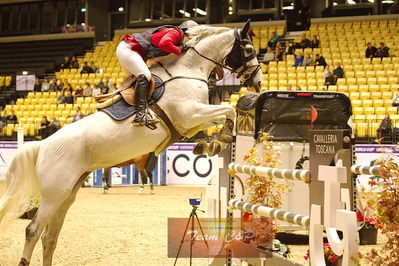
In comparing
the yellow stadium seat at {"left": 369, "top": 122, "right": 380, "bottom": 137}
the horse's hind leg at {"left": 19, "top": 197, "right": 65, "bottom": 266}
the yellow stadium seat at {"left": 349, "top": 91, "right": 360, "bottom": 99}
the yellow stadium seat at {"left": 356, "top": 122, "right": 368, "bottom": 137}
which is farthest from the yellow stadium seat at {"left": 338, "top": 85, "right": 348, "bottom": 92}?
the horse's hind leg at {"left": 19, "top": 197, "right": 65, "bottom": 266}

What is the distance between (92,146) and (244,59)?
1702 mm

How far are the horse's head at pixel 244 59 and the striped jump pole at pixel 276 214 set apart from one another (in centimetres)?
127

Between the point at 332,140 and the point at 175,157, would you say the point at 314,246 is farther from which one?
the point at 175,157

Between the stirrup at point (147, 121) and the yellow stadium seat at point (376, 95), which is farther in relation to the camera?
the yellow stadium seat at point (376, 95)

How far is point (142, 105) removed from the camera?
5074mm

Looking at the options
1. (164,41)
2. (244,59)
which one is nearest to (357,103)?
(244,59)

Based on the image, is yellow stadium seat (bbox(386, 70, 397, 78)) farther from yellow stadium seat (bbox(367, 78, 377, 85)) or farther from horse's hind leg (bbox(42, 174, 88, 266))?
horse's hind leg (bbox(42, 174, 88, 266))

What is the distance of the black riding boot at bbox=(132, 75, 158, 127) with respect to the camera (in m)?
5.01

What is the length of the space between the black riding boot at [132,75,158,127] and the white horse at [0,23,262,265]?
12 centimetres

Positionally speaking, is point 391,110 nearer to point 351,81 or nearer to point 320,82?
point 351,81

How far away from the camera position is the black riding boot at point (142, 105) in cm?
501

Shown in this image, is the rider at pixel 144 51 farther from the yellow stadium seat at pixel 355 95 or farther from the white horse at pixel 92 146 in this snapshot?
the yellow stadium seat at pixel 355 95

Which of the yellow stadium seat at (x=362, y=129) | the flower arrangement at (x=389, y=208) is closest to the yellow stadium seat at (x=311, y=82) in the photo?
the yellow stadium seat at (x=362, y=129)

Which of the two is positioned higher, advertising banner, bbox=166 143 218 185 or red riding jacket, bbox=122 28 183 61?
red riding jacket, bbox=122 28 183 61
